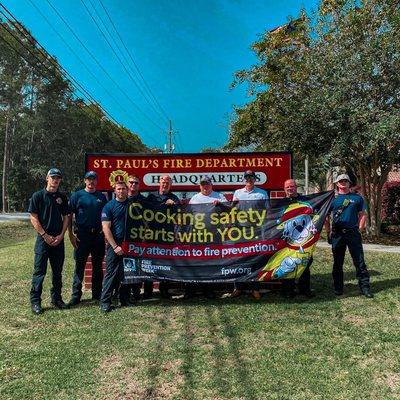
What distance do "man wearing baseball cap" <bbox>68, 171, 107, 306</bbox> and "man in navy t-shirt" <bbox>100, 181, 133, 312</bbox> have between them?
12.4 inches

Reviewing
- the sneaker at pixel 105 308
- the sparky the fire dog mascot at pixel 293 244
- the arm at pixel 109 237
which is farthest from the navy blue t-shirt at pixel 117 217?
the sparky the fire dog mascot at pixel 293 244

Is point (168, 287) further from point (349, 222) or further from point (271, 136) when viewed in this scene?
point (271, 136)

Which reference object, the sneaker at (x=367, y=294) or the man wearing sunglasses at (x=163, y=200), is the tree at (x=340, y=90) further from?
the man wearing sunglasses at (x=163, y=200)

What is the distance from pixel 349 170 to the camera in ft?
56.2

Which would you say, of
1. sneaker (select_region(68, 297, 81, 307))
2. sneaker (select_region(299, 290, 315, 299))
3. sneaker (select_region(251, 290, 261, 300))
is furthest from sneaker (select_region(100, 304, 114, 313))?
sneaker (select_region(299, 290, 315, 299))

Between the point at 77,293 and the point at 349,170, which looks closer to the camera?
the point at 77,293

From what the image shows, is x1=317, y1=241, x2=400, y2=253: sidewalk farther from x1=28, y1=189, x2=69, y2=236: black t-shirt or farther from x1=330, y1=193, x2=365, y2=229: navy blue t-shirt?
x1=28, y1=189, x2=69, y2=236: black t-shirt

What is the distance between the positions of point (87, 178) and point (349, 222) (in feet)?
12.8

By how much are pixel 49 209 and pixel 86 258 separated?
100cm

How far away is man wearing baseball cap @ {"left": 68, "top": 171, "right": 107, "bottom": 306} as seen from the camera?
6.77 m

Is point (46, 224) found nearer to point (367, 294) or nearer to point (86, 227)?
point (86, 227)

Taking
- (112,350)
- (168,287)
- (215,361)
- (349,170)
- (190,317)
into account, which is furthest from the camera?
(349,170)

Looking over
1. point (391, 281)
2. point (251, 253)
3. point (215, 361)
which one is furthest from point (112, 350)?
point (391, 281)

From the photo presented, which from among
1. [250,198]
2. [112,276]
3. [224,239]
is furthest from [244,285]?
[112,276]
